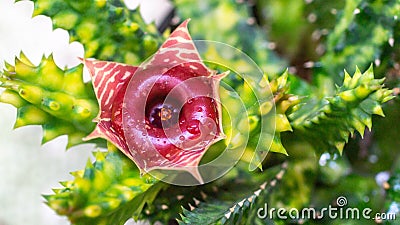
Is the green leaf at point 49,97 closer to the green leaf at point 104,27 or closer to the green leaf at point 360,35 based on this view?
the green leaf at point 104,27

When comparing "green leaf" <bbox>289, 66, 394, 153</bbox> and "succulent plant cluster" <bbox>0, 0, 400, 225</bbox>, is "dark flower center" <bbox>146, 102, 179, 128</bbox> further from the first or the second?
"green leaf" <bbox>289, 66, 394, 153</bbox>

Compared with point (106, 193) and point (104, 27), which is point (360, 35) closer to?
point (104, 27)

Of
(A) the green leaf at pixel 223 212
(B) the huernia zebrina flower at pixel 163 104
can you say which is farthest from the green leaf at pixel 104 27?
(A) the green leaf at pixel 223 212

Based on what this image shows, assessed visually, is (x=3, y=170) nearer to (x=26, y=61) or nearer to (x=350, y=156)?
(x=26, y=61)

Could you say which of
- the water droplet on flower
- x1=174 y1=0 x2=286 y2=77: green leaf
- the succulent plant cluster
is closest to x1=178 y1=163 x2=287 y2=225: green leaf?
the succulent plant cluster

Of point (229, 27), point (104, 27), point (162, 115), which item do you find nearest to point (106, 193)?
point (162, 115)
